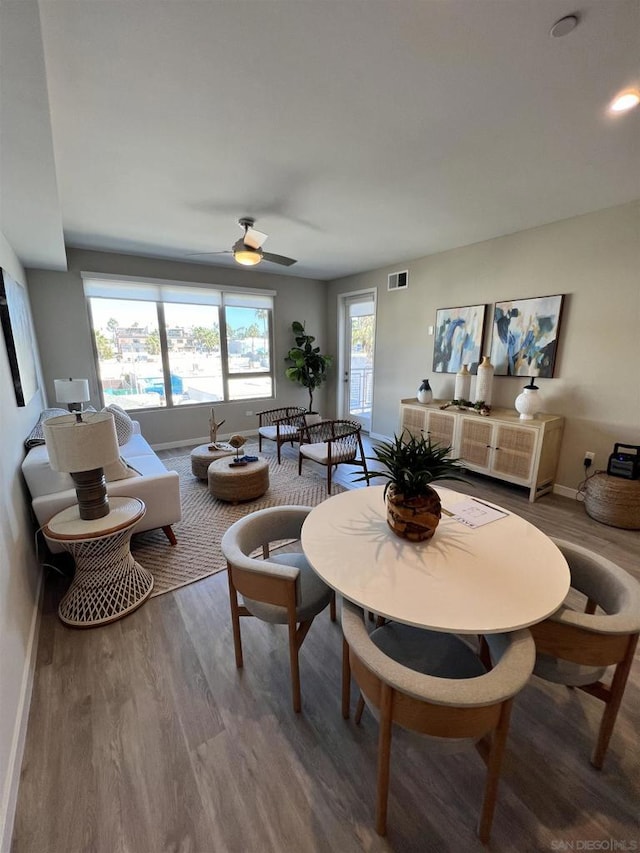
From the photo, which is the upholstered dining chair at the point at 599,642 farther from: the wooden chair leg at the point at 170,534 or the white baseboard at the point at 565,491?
the white baseboard at the point at 565,491

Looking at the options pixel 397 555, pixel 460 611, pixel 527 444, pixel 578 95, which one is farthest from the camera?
pixel 527 444

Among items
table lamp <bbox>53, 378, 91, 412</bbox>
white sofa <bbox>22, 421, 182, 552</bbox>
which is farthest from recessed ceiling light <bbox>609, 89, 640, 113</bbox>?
table lamp <bbox>53, 378, 91, 412</bbox>

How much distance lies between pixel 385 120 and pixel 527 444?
2868 millimetres

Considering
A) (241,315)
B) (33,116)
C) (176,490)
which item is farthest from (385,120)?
(241,315)

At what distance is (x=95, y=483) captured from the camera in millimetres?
1881

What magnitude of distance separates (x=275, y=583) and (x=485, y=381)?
3.33m

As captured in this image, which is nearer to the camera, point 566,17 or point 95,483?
point 566,17

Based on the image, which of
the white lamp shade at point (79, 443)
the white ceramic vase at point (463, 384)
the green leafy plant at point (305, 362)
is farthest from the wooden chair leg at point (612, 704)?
the green leafy plant at point (305, 362)

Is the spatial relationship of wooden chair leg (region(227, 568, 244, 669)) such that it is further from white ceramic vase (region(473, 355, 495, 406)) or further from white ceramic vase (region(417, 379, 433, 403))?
white ceramic vase (region(417, 379, 433, 403))

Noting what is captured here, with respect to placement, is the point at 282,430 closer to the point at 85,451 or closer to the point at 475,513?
the point at 85,451

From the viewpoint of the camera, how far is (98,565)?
6.31 feet

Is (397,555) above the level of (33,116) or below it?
below

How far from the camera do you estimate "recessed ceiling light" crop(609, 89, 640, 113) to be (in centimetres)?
158

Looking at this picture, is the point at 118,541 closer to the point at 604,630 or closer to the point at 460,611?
the point at 460,611
